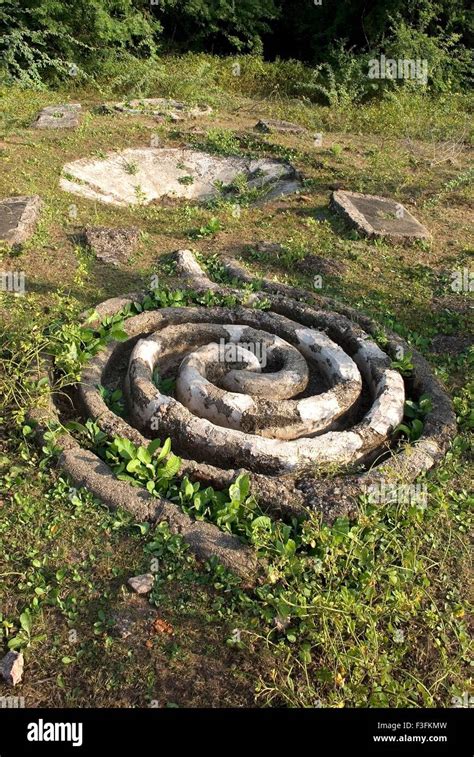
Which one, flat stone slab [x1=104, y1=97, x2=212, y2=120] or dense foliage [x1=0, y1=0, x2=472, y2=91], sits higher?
dense foliage [x1=0, y1=0, x2=472, y2=91]

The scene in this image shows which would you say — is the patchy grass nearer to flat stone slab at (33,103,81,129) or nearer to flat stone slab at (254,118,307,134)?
flat stone slab at (33,103,81,129)

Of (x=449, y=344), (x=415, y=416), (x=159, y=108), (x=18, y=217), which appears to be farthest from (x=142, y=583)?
(x=159, y=108)

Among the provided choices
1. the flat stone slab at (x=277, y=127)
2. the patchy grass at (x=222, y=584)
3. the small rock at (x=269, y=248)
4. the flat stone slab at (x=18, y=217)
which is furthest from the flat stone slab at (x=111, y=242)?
the flat stone slab at (x=277, y=127)

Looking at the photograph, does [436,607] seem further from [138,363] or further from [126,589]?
[138,363]

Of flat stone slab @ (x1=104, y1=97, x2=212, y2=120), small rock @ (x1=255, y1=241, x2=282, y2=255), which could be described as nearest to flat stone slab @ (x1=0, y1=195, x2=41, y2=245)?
small rock @ (x1=255, y1=241, x2=282, y2=255)

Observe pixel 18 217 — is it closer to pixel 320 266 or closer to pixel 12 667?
pixel 320 266
